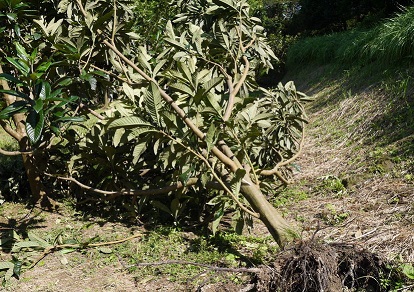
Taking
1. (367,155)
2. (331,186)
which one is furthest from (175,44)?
(367,155)

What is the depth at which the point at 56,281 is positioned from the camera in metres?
2.39

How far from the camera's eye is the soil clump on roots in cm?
201

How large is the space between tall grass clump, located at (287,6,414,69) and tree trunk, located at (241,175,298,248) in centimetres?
324

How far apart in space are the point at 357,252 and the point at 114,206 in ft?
6.50

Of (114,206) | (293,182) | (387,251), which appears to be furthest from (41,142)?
(387,251)

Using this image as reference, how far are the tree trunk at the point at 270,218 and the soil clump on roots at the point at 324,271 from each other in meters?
0.18

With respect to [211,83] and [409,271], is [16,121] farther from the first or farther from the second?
[409,271]

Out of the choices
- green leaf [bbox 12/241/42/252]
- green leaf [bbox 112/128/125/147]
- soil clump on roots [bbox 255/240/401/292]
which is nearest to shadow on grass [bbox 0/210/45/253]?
green leaf [bbox 12/241/42/252]

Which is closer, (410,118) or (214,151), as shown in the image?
(214,151)

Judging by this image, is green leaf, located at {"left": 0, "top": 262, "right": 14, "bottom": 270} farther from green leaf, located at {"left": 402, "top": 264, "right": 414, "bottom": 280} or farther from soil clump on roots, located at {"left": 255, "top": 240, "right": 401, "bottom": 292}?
green leaf, located at {"left": 402, "top": 264, "right": 414, "bottom": 280}

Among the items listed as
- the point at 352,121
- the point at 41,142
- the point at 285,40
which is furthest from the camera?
the point at 285,40

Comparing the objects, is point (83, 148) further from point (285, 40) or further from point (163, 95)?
point (285, 40)

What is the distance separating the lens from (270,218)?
2373mm

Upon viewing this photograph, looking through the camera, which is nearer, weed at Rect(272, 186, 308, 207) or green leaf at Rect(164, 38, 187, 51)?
green leaf at Rect(164, 38, 187, 51)
